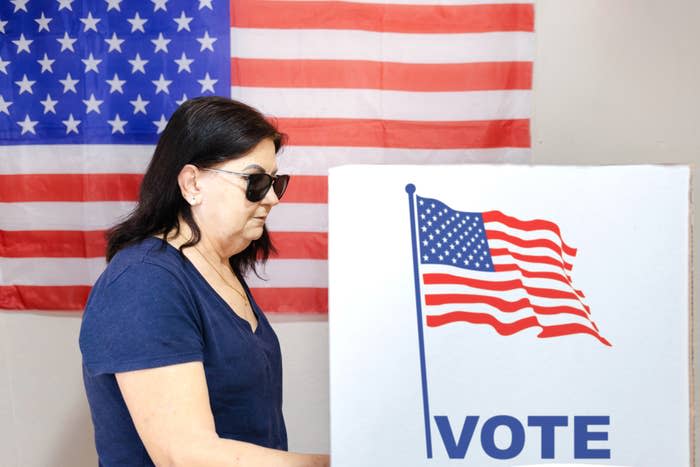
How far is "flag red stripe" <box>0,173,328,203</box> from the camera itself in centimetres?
199

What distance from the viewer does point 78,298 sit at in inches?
81.9

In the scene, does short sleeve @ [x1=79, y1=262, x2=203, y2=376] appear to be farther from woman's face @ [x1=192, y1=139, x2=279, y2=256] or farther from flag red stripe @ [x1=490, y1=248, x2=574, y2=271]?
flag red stripe @ [x1=490, y1=248, x2=574, y2=271]

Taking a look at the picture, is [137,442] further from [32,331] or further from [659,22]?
[659,22]

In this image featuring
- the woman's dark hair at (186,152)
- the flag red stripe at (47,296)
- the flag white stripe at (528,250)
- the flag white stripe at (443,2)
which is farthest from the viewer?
the flag red stripe at (47,296)

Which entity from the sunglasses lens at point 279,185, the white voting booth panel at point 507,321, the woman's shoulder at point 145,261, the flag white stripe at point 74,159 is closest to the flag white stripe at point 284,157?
the flag white stripe at point 74,159

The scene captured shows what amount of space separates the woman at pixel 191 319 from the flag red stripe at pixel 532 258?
381 mm

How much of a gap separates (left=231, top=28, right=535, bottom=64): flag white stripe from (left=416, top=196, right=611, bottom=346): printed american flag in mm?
1439

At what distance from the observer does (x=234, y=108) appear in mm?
1104

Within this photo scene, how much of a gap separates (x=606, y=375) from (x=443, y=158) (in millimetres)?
1411

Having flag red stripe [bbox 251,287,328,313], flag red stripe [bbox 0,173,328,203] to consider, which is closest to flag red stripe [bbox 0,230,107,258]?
flag red stripe [bbox 0,173,328,203]

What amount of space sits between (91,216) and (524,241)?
5.52ft

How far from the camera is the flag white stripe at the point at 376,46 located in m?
1.98

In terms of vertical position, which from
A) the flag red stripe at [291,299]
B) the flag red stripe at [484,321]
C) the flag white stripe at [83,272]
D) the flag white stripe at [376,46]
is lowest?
the flag red stripe at [291,299]

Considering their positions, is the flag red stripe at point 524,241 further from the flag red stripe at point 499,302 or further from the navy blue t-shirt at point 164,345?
the navy blue t-shirt at point 164,345
